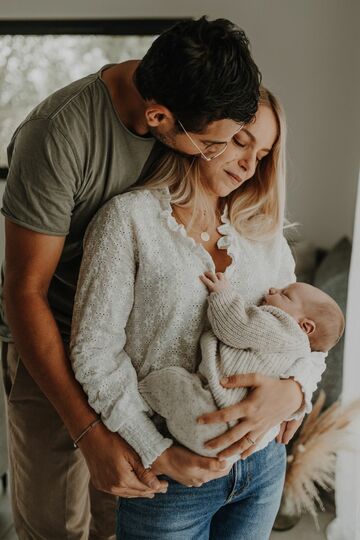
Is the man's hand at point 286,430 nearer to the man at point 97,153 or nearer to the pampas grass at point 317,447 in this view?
the man at point 97,153

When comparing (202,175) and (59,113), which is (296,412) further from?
(59,113)

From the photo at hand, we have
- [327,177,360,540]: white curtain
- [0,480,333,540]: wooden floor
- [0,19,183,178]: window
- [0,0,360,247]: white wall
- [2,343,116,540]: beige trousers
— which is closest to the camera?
[2,343,116,540]: beige trousers

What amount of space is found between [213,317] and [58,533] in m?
0.82

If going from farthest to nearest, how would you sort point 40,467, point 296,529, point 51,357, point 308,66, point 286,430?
point 308,66
point 296,529
point 40,467
point 286,430
point 51,357

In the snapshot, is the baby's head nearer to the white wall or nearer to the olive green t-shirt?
the olive green t-shirt

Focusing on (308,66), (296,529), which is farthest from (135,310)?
(308,66)

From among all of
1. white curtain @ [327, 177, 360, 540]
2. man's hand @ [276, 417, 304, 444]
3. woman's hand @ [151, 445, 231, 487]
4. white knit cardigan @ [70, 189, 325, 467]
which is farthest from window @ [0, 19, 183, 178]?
woman's hand @ [151, 445, 231, 487]

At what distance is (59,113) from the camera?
1.21 metres

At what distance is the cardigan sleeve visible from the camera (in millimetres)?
1147

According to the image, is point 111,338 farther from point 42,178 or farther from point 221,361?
point 42,178

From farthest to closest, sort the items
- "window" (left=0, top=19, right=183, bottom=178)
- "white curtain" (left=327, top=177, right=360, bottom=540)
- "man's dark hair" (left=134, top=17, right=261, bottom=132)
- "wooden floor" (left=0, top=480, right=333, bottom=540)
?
"window" (left=0, top=19, right=183, bottom=178), "wooden floor" (left=0, top=480, right=333, bottom=540), "white curtain" (left=327, top=177, right=360, bottom=540), "man's dark hair" (left=134, top=17, right=261, bottom=132)

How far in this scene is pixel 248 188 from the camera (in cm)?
140

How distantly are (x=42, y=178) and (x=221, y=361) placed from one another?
50 centimetres

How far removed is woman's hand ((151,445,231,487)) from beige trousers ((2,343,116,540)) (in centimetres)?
46
